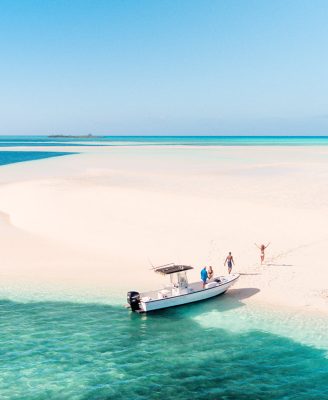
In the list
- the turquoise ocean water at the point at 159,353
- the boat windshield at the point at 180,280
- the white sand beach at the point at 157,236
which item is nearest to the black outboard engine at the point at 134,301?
the turquoise ocean water at the point at 159,353

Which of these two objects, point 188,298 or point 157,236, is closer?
point 188,298

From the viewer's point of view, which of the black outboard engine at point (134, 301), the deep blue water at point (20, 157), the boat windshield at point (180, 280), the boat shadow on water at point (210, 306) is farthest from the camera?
the deep blue water at point (20, 157)

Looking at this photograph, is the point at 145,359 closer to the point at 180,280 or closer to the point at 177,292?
the point at 177,292

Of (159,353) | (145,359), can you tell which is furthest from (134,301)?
(145,359)

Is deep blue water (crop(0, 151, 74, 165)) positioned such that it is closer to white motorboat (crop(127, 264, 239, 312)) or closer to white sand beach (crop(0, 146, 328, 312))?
white sand beach (crop(0, 146, 328, 312))

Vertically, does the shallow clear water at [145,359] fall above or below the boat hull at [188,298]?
below

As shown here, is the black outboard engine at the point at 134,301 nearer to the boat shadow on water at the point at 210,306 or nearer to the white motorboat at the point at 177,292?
the white motorboat at the point at 177,292
